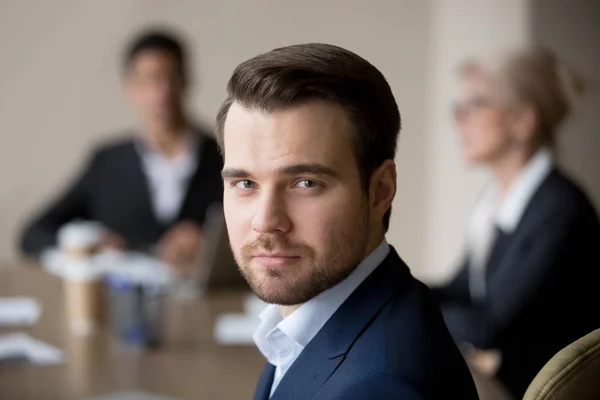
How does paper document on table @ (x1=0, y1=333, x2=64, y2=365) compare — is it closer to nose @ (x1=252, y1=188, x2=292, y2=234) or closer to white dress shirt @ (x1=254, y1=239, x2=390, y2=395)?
white dress shirt @ (x1=254, y1=239, x2=390, y2=395)

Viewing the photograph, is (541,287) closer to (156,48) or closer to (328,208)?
(328,208)

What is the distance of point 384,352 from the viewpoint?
0.88 metres

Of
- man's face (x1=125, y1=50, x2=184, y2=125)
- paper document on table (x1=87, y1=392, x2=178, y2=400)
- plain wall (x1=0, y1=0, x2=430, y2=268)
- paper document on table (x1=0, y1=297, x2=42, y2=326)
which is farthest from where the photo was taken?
plain wall (x1=0, y1=0, x2=430, y2=268)

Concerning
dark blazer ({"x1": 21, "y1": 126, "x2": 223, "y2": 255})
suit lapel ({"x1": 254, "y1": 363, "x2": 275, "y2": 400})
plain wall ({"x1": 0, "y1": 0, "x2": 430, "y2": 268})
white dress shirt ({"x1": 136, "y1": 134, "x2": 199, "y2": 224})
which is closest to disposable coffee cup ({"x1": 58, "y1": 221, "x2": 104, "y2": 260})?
dark blazer ({"x1": 21, "y1": 126, "x2": 223, "y2": 255})

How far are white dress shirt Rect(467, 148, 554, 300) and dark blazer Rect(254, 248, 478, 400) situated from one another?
1.71m

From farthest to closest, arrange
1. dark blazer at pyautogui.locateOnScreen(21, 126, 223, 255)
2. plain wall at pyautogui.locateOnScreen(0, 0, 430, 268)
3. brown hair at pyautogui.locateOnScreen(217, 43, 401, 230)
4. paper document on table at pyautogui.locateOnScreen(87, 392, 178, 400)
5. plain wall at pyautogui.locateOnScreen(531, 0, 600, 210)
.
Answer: plain wall at pyautogui.locateOnScreen(0, 0, 430, 268) → plain wall at pyautogui.locateOnScreen(531, 0, 600, 210) → dark blazer at pyautogui.locateOnScreen(21, 126, 223, 255) → paper document on table at pyautogui.locateOnScreen(87, 392, 178, 400) → brown hair at pyautogui.locateOnScreen(217, 43, 401, 230)

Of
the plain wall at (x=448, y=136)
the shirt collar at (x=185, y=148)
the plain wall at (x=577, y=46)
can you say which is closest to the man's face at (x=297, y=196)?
the shirt collar at (x=185, y=148)

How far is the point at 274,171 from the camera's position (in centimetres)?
88

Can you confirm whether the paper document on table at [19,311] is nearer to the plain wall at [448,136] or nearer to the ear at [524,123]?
the ear at [524,123]

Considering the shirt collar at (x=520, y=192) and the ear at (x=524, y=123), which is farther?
the ear at (x=524, y=123)

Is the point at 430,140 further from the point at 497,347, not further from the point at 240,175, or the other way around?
the point at 240,175

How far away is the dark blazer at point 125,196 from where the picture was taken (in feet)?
12.8

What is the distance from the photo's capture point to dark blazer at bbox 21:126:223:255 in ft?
12.8

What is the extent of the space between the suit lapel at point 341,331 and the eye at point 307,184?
141mm
